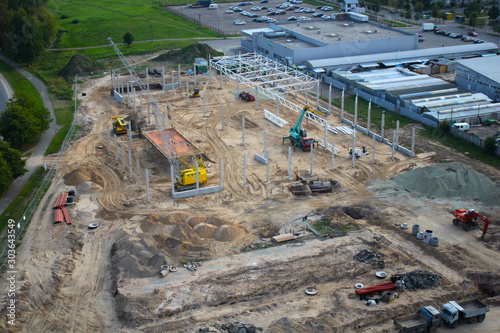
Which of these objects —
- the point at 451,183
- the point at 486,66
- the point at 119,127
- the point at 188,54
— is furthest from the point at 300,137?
the point at 188,54

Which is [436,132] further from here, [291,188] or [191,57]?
[191,57]

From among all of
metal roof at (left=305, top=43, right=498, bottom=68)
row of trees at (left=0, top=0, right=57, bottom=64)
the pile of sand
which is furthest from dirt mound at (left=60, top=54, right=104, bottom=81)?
the pile of sand

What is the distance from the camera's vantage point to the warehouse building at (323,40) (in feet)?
202

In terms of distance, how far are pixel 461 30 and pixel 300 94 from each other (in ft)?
133

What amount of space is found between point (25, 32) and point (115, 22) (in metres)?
28.0

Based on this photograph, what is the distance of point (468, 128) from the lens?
1673 inches

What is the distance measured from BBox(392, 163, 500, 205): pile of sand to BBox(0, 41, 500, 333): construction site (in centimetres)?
9

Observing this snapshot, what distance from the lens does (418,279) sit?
78.9 ft

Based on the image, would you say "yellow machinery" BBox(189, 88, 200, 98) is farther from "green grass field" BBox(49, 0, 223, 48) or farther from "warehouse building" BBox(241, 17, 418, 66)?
"green grass field" BBox(49, 0, 223, 48)

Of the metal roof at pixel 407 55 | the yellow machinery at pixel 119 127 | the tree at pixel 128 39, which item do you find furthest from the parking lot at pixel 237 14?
the yellow machinery at pixel 119 127

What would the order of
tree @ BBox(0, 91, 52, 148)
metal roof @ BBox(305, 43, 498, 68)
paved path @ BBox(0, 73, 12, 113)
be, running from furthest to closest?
1. metal roof @ BBox(305, 43, 498, 68)
2. paved path @ BBox(0, 73, 12, 113)
3. tree @ BBox(0, 91, 52, 148)

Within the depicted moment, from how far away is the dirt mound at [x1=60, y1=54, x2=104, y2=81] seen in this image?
61.1m

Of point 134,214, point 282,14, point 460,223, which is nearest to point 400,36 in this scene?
point 282,14

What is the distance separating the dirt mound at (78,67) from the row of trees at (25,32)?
664cm
